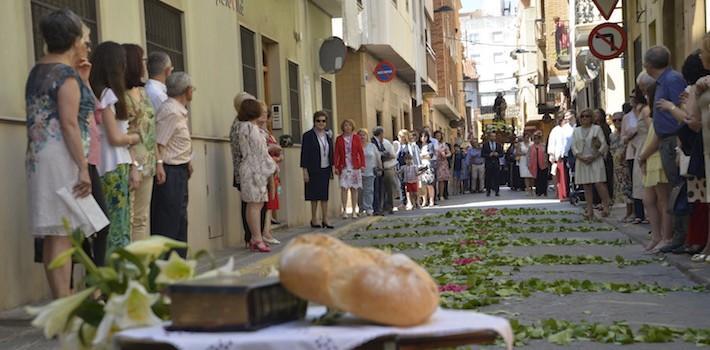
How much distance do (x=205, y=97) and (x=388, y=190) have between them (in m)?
10.2

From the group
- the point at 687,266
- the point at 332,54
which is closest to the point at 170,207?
the point at 687,266

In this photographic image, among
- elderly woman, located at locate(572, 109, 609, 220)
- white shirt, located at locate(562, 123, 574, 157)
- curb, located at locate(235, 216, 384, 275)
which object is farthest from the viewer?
white shirt, located at locate(562, 123, 574, 157)

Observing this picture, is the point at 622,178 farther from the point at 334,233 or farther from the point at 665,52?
the point at 665,52

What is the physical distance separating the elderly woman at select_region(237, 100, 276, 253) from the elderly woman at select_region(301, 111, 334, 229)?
13.9 ft

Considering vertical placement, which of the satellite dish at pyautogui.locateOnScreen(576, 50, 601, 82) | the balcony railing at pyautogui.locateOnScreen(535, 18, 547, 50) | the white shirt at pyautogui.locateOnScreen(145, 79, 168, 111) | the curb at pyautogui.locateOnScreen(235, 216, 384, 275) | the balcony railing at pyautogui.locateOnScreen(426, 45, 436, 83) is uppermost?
the balcony railing at pyautogui.locateOnScreen(535, 18, 547, 50)

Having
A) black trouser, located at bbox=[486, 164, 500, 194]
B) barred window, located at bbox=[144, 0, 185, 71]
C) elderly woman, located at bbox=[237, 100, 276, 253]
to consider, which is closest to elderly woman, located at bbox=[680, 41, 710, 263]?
elderly woman, located at bbox=[237, 100, 276, 253]

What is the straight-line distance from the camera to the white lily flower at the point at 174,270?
3174 millimetres

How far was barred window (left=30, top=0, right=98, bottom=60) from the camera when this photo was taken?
8298mm

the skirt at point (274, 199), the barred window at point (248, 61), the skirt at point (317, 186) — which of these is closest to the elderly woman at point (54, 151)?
the skirt at point (274, 199)

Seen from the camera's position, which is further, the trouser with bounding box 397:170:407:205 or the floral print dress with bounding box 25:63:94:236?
the trouser with bounding box 397:170:407:205

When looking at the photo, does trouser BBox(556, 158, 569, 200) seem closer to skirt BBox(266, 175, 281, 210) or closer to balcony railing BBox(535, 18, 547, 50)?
skirt BBox(266, 175, 281, 210)

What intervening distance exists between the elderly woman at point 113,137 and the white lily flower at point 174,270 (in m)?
4.07

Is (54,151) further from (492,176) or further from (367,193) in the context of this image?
(492,176)

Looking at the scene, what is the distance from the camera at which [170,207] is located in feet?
30.2
